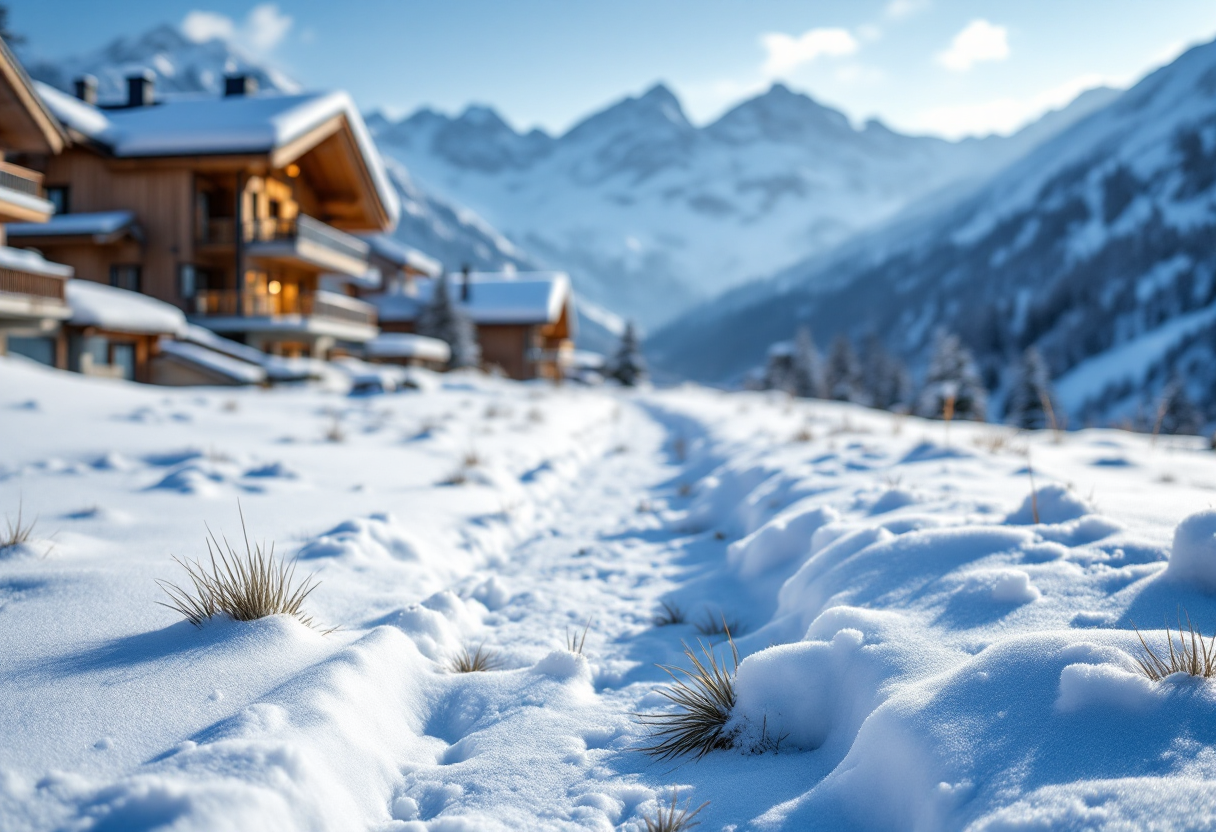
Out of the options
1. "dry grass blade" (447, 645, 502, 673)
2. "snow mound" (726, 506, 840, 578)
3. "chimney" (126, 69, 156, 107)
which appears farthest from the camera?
"chimney" (126, 69, 156, 107)

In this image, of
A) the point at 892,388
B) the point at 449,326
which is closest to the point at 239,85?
the point at 449,326

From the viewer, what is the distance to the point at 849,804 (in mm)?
1834

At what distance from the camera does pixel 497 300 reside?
44094mm

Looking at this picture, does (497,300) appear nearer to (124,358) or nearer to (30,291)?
(124,358)

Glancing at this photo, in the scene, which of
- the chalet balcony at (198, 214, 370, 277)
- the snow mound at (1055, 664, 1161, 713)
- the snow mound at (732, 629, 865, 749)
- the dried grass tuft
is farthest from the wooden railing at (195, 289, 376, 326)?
the snow mound at (1055, 664, 1161, 713)

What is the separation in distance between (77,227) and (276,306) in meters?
6.05

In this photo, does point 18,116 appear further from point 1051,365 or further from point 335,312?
point 1051,365

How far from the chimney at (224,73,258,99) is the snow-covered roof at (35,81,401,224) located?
2.68 metres

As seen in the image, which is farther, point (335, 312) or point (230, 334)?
point (335, 312)

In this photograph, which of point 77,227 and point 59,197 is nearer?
point 77,227

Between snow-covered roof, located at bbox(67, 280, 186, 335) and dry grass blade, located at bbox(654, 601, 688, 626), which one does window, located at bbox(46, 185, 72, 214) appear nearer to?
snow-covered roof, located at bbox(67, 280, 186, 335)

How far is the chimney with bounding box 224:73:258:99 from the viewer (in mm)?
25859

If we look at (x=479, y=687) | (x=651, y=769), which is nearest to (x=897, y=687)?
(x=651, y=769)

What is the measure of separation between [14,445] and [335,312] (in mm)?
22016
